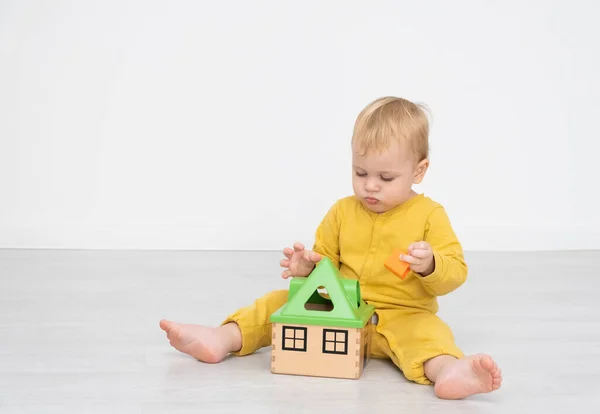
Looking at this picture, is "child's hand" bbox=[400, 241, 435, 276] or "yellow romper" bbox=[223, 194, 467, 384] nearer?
"child's hand" bbox=[400, 241, 435, 276]

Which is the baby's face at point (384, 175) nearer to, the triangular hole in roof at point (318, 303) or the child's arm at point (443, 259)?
the child's arm at point (443, 259)

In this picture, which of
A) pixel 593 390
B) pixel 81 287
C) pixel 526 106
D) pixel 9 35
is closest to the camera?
pixel 593 390

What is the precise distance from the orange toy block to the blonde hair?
7.7 inches

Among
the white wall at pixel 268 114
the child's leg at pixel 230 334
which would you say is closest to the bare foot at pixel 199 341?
the child's leg at pixel 230 334

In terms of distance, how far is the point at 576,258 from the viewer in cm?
273

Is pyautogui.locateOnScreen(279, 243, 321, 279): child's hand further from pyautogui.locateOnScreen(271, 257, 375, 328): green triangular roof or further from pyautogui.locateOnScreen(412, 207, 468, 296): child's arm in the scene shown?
pyautogui.locateOnScreen(412, 207, 468, 296): child's arm

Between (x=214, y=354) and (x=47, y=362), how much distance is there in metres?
0.29

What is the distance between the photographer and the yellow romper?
4.74 feet

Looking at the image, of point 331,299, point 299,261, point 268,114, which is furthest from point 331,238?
point 268,114

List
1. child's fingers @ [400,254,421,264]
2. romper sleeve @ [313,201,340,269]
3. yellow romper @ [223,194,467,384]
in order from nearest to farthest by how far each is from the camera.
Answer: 1. child's fingers @ [400,254,421,264]
2. yellow romper @ [223,194,467,384]
3. romper sleeve @ [313,201,340,269]

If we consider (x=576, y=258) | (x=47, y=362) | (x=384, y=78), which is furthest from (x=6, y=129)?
(x=576, y=258)

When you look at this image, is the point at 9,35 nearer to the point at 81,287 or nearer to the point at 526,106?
the point at 81,287

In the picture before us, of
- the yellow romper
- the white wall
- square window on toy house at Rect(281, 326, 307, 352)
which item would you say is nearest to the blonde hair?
the yellow romper

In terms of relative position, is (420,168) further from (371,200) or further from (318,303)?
(318,303)
